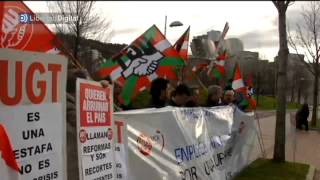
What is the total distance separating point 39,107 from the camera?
4.23 meters

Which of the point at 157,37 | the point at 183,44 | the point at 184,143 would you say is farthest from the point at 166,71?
the point at 183,44

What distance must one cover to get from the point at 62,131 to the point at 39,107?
13.8 inches

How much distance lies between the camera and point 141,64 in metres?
8.77

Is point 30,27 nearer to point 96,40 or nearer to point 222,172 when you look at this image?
point 222,172

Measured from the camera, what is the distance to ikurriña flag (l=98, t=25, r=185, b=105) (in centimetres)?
830

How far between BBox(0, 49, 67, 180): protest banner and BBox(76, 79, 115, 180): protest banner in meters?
0.34

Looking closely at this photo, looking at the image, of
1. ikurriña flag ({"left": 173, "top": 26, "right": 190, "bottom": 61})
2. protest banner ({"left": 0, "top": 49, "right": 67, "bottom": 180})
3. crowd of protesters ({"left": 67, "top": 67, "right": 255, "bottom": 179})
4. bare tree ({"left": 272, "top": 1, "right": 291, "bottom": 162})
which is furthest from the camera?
bare tree ({"left": 272, "top": 1, "right": 291, "bottom": 162})

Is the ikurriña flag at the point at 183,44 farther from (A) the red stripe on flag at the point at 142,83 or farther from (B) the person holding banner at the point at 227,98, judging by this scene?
(A) the red stripe on flag at the point at 142,83

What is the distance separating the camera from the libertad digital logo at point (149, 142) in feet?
20.3

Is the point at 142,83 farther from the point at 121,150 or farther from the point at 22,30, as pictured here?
the point at 22,30

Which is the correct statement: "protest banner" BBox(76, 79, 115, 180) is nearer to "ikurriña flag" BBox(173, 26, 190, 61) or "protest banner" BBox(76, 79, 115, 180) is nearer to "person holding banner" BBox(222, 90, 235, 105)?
"person holding banner" BBox(222, 90, 235, 105)

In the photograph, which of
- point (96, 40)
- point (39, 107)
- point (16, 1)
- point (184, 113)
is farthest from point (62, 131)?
point (96, 40)

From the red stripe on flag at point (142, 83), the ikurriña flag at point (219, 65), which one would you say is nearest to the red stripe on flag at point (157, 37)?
the red stripe on flag at point (142, 83)

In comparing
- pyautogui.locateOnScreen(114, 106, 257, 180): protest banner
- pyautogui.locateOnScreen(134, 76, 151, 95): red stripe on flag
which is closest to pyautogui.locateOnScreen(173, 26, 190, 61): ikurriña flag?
pyautogui.locateOnScreen(114, 106, 257, 180): protest banner
